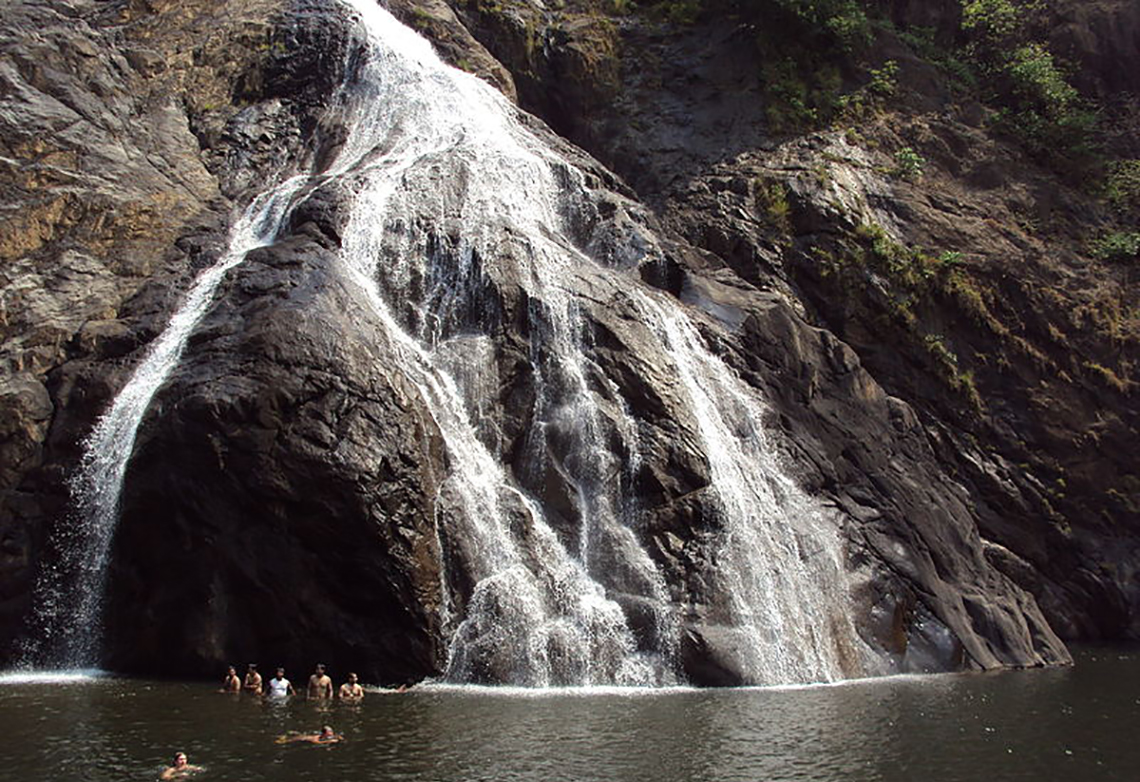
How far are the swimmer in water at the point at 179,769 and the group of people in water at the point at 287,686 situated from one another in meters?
5.10

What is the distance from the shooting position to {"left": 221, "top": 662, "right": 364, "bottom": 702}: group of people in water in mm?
17875

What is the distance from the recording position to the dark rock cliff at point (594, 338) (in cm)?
2002

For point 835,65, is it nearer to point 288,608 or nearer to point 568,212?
point 568,212

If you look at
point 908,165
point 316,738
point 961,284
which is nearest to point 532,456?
point 316,738

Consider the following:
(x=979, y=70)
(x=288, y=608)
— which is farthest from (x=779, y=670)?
(x=979, y=70)

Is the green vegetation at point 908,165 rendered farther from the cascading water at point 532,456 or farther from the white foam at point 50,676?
the white foam at point 50,676

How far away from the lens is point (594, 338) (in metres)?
26.2

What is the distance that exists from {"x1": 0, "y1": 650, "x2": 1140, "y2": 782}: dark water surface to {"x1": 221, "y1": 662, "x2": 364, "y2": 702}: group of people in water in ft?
1.33

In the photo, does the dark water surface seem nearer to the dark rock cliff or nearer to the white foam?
the white foam

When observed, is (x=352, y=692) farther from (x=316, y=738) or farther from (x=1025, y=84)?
(x=1025, y=84)

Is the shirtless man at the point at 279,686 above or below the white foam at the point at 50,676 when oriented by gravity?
below

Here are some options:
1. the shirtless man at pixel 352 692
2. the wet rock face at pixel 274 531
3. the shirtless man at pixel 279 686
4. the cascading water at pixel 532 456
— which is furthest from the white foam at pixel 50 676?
the shirtless man at pixel 352 692

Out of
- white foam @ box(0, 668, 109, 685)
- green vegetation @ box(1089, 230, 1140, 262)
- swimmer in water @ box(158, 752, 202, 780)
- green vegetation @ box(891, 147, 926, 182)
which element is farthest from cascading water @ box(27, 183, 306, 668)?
green vegetation @ box(1089, 230, 1140, 262)

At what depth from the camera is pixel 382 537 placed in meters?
19.7
